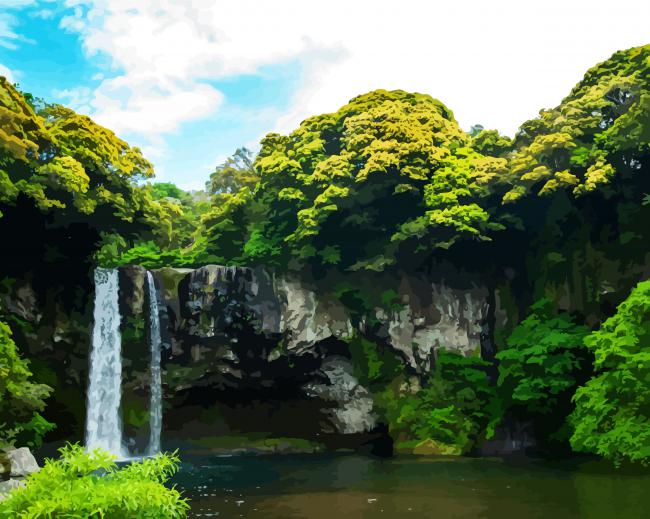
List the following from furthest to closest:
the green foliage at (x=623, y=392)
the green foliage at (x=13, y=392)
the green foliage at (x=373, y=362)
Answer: the green foliage at (x=373, y=362), the green foliage at (x=623, y=392), the green foliage at (x=13, y=392)

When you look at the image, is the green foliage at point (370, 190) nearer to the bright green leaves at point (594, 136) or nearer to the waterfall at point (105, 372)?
the bright green leaves at point (594, 136)

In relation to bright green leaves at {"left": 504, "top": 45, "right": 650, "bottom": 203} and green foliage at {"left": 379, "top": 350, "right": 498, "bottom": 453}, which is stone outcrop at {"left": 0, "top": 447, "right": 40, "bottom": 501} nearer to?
green foliage at {"left": 379, "top": 350, "right": 498, "bottom": 453}

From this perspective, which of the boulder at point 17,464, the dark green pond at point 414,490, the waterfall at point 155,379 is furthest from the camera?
the waterfall at point 155,379

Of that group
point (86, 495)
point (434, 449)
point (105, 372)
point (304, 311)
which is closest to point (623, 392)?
point (434, 449)

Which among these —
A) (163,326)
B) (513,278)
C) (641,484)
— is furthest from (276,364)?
(641,484)

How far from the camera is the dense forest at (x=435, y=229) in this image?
18.3 metres

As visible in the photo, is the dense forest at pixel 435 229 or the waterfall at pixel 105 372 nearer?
the dense forest at pixel 435 229

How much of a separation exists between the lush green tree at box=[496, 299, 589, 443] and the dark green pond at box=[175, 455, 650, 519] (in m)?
2.17

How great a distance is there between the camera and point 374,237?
22.8m

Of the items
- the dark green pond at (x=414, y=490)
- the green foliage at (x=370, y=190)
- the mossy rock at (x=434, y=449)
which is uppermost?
the green foliage at (x=370, y=190)

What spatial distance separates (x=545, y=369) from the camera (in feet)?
61.2

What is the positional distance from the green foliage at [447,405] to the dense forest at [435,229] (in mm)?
53

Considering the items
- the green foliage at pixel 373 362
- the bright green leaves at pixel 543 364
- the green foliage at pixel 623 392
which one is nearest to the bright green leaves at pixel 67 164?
the green foliage at pixel 373 362

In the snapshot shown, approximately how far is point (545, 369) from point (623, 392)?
11.0 feet
